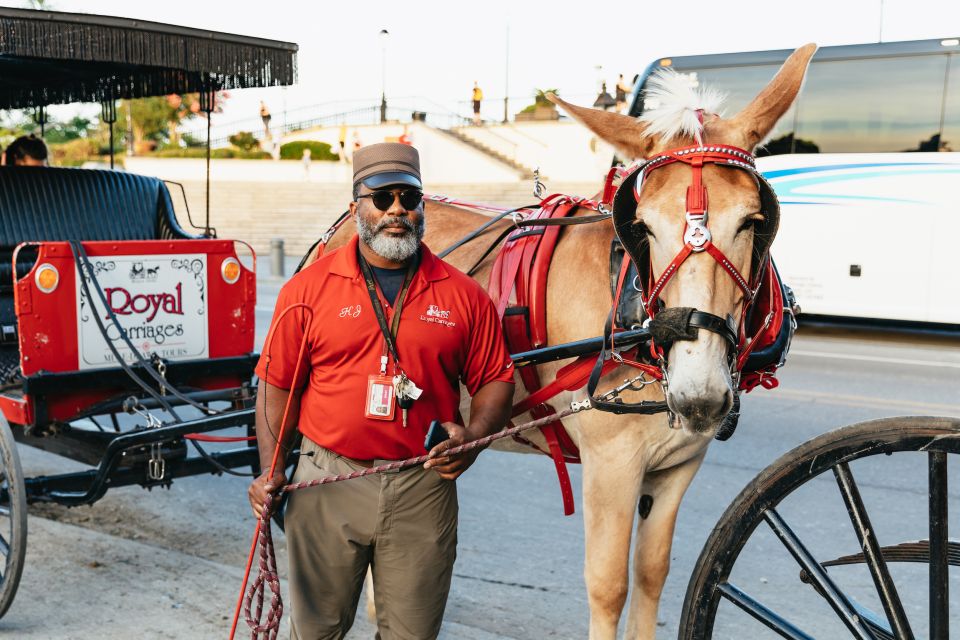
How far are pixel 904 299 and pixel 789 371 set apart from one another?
140 inches

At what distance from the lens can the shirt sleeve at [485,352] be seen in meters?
2.82

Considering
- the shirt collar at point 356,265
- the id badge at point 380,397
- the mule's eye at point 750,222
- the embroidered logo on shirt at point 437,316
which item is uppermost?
the mule's eye at point 750,222

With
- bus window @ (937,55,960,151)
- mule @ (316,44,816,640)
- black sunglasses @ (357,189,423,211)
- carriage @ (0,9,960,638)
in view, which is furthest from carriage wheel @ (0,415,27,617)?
bus window @ (937,55,960,151)

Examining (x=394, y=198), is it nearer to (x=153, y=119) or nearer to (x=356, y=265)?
(x=356, y=265)

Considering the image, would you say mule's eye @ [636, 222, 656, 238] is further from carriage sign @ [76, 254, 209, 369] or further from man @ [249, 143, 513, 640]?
carriage sign @ [76, 254, 209, 369]

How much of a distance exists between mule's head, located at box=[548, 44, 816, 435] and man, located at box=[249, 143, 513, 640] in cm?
59

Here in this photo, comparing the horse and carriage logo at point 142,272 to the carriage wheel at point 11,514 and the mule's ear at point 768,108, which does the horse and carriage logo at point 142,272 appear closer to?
the carriage wheel at point 11,514

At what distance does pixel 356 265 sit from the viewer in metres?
2.73

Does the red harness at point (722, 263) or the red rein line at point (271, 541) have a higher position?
the red harness at point (722, 263)

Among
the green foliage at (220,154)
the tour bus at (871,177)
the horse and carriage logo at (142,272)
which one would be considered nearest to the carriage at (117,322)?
the horse and carriage logo at (142,272)

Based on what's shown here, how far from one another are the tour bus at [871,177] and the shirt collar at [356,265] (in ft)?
34.2

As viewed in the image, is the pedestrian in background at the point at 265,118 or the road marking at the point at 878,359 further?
the pedestrian in background at the point at 265,118

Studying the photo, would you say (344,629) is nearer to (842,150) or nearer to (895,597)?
(895,597)

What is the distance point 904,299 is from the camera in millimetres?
12273
